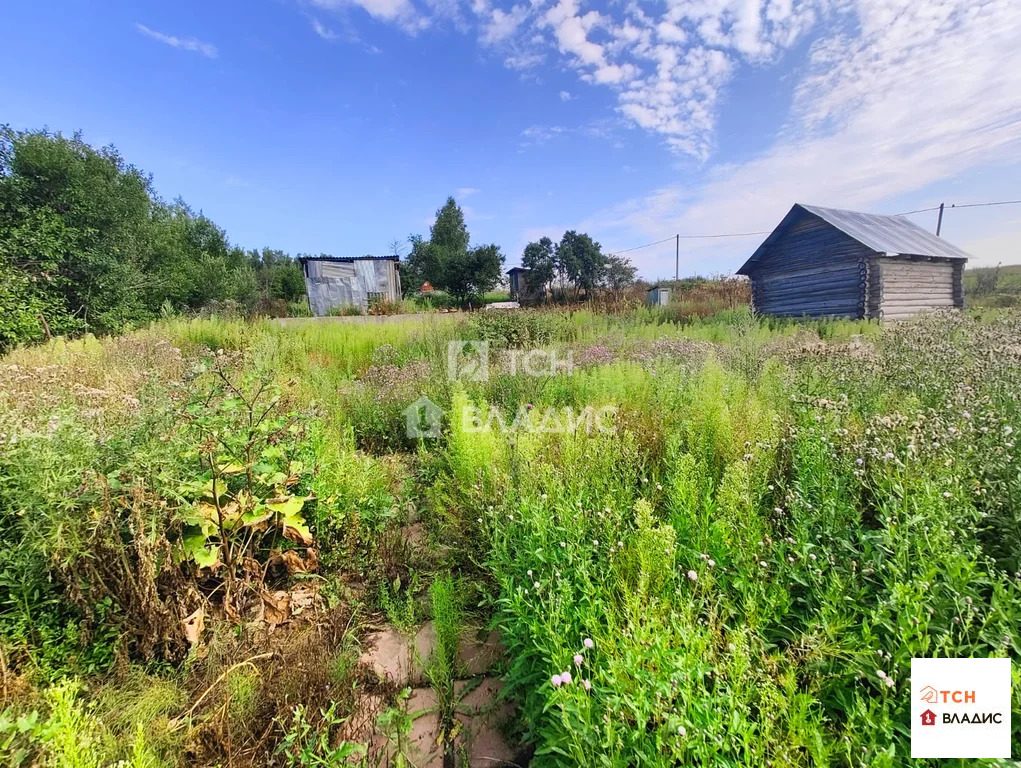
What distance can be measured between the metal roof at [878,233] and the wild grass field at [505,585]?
1174cm

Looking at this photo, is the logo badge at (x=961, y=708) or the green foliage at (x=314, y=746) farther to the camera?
the green foliage at (x=314, y=746)

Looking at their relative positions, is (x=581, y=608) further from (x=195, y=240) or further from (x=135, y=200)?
(x=195, y=240)

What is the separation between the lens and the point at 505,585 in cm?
157

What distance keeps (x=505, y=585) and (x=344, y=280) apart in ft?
72.8

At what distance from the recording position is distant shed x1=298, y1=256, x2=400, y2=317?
67.0ft

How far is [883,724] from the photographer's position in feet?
3.18

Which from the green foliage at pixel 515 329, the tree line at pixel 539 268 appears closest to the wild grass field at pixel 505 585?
the green foliage at pixel 515 329

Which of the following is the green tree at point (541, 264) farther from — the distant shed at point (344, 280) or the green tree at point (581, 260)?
the distant shed at point (344, 280)

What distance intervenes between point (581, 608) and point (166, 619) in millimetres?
1678

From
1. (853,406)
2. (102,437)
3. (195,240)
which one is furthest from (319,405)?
(195,240)

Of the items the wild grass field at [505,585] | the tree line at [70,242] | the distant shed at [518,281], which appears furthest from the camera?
the distant shed at [518,281]

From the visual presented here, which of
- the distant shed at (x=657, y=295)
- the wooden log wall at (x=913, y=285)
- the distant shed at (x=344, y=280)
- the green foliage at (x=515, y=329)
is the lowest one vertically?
the green foliage at (x=515, y=329)

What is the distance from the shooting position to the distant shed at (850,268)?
11336 mm

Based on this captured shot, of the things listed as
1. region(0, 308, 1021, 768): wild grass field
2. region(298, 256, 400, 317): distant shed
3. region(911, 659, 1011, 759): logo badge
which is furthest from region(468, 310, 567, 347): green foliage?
region(298, 256, 400, 317): distant shed
